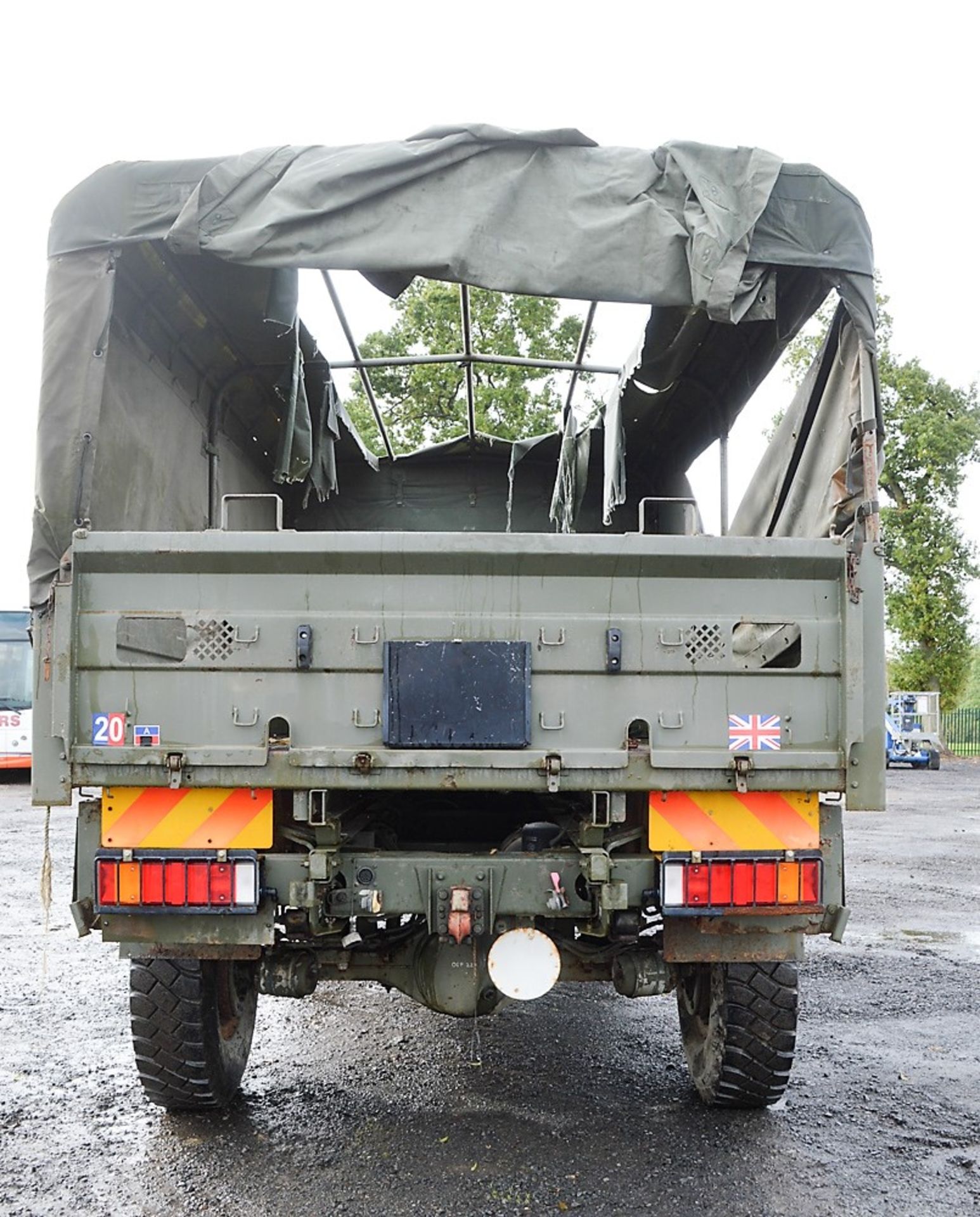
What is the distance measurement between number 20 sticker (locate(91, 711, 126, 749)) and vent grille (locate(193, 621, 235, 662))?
32 centimetres

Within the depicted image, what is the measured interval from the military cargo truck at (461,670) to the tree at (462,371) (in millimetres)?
2307

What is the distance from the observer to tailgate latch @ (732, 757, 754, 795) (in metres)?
3.32

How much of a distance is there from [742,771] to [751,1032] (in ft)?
3.70

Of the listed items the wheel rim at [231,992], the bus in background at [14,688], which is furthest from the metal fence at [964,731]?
the wheel rim at [231,992]

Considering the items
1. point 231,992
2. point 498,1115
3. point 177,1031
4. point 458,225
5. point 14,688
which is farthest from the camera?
point 14,688

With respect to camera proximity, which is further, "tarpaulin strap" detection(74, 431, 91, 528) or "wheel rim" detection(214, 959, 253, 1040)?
"wheel rim" detection(214, 959, 253, 1040)

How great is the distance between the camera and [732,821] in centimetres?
343

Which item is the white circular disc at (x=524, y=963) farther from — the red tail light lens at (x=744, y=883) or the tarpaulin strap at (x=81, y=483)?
the tarpaulin strap at (x=81, y=483)

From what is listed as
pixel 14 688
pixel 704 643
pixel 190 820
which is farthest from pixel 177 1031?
pixel 14 688

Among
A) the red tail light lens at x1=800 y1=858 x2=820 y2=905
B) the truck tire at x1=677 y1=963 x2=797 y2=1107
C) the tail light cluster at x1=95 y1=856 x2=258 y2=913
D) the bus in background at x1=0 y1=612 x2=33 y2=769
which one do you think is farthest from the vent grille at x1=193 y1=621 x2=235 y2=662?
the bus in background at x1=0 y1=612 x2=33 y2=769

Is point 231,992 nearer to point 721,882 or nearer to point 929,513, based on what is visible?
point 721,882

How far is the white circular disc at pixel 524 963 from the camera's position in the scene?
3447 millimetres

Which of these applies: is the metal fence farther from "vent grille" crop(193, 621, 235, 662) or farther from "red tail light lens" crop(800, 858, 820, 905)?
"vent grille" crop(193, 621, 235, 662)

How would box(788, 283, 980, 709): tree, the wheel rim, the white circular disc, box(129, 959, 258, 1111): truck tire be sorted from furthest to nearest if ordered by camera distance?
box(788, 283, 980, 709): tree < the wheel rim < box(129, 959, 258, 1111): truck tire < the white circular disc
